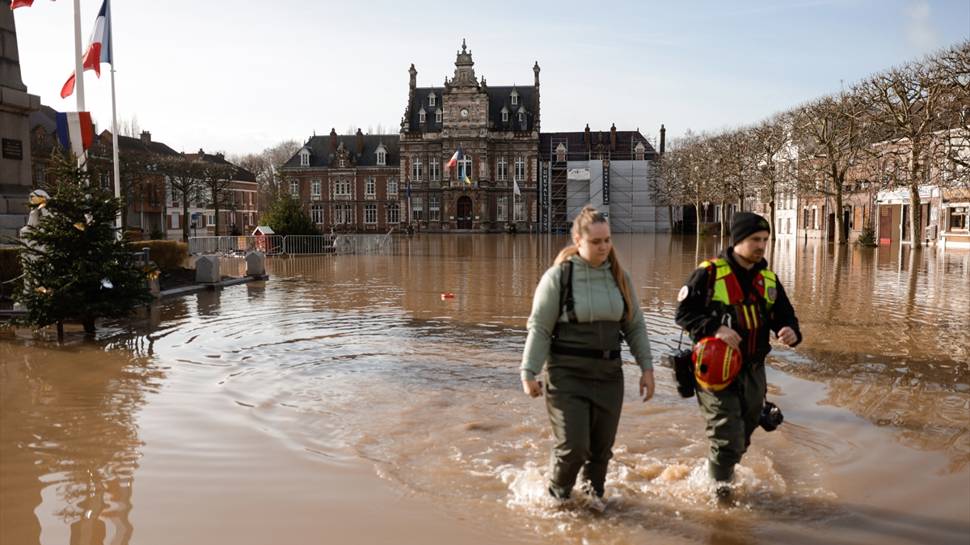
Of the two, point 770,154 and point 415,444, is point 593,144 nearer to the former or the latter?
point 770,154

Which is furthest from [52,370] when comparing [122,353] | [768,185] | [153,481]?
[768,185]

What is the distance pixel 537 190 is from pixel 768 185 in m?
34.3

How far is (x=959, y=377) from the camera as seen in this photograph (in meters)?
8.30

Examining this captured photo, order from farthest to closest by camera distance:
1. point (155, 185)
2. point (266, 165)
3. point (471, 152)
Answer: point (266, 165), point (471, 152), point (155, 185)

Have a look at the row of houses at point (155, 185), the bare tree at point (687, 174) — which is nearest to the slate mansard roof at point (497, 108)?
the bare tree at point (687, 174)

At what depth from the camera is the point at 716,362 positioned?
439 centimetres

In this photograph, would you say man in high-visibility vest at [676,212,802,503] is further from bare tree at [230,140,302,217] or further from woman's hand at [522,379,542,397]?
bare tree at [230,140,302,217]

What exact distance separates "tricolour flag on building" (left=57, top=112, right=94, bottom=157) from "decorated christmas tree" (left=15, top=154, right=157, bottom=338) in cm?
587

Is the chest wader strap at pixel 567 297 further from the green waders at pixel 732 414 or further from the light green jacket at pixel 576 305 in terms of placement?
the green waders at pixel 732 414

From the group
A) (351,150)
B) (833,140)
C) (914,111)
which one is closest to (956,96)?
(914,111)

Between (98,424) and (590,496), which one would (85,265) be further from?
(590,496)

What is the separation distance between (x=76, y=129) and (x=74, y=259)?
7530 mm

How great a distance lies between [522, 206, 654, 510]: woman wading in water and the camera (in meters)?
4.29

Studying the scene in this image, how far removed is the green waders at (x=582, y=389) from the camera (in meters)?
4.31
